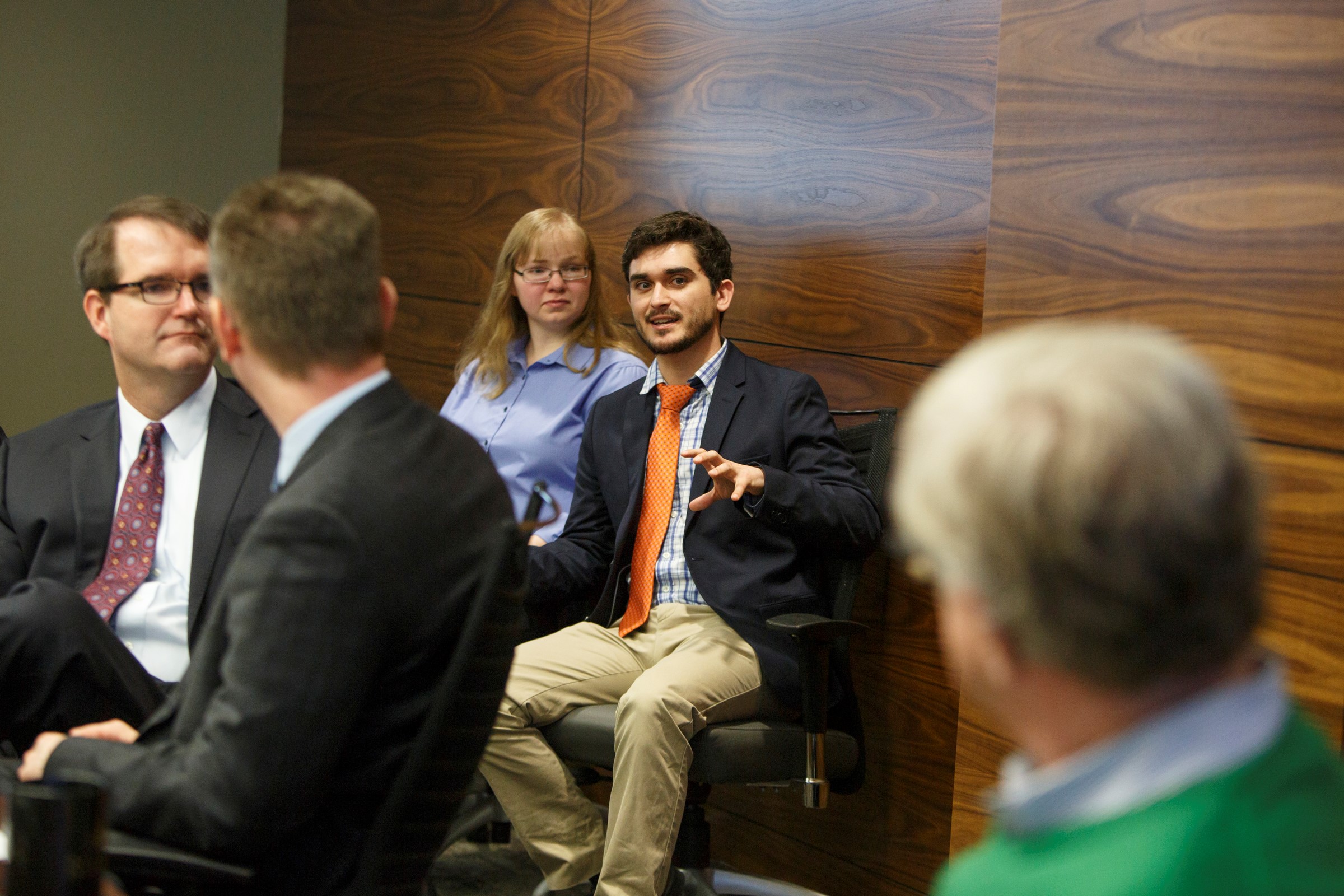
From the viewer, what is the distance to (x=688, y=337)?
2984 mm

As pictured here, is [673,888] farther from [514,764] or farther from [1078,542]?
[1078,542]

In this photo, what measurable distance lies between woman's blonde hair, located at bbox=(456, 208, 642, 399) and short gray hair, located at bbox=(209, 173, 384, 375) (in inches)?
76.9

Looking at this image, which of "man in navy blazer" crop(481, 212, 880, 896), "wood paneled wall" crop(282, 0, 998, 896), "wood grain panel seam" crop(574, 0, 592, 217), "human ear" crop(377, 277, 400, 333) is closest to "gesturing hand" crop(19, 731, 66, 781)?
"human ear" crop(377, 277, 400, 333)

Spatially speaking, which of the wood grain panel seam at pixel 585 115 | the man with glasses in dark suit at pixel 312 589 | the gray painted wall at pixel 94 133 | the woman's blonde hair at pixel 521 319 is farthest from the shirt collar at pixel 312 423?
the gray painted wall at pixel 94 133

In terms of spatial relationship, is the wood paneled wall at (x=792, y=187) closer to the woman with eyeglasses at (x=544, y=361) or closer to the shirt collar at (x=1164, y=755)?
the woman with eyeglasses at (x=544, y=361)

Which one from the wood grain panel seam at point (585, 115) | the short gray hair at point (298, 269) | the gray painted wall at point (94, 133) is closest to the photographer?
the short gray hair at point (298, 269)

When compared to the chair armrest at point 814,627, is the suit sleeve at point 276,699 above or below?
above

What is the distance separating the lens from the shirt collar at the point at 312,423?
4.71 feet

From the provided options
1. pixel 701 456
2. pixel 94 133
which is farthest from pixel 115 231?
pixel 94 133

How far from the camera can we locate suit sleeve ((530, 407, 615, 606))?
9.75 feet

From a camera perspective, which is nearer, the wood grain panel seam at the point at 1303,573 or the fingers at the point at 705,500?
the wood grain panel seam at the point at 1303,573

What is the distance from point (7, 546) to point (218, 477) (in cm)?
36

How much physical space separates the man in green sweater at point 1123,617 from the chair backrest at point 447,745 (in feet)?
2.09

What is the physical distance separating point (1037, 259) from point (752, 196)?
1222 mm
